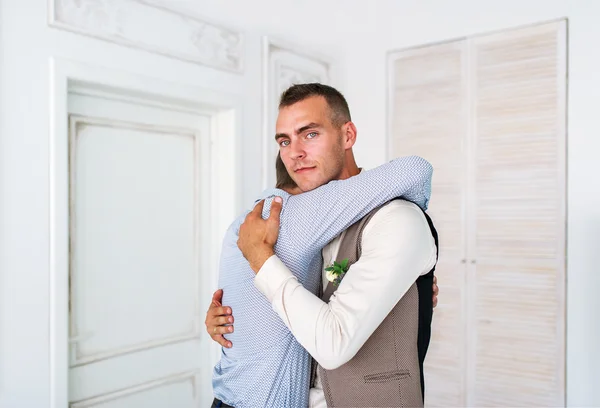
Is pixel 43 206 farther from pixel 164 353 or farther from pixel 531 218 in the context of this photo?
pixel 531 218

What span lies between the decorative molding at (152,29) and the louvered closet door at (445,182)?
1.19m

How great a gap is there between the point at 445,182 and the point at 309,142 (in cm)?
197

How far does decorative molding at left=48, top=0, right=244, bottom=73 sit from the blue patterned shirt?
1.34 m

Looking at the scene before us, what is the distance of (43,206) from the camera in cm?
215

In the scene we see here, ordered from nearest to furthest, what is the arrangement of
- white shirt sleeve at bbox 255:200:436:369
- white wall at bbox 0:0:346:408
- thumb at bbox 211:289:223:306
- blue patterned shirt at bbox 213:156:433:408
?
white shirt sleeve at bbox 255:200:436:369 < blue patterned shirt at bbox 213:156:433:408 < thumb at bbox 211:289:223:306 < white wall at bbox 0:0:346:408

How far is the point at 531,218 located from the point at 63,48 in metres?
2.44

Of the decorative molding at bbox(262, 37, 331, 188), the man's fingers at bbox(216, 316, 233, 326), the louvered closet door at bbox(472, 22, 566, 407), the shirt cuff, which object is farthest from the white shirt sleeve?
the louvered closet door at bbox(472, 22, 566, 407)

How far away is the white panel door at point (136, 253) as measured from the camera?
2.41 meters

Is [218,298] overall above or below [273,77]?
below

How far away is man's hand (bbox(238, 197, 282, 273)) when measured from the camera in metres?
1.31

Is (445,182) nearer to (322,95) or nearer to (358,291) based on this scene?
(322,95)

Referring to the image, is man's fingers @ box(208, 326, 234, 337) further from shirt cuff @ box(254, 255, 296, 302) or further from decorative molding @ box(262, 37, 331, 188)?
decorative molding @ box(262, 37, 331, 188)

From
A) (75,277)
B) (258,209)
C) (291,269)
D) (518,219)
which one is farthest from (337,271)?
(518,219)

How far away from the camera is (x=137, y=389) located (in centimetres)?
262
